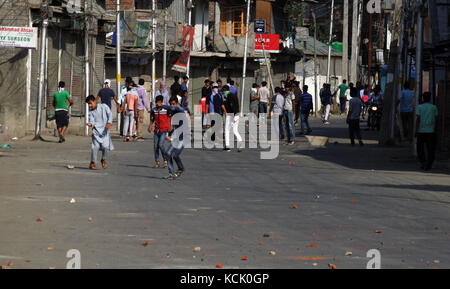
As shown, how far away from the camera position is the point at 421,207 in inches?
537

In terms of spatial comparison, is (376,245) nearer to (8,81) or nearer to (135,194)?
(135,194)

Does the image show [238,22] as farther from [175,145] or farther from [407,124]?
[175,145]

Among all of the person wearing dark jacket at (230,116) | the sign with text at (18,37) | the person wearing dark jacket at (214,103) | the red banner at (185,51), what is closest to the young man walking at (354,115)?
the person wearing dark jacket at (230,116)

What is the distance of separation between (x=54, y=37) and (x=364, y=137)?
40.6ft

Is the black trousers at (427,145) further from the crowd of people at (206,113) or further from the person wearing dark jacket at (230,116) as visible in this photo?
the person wearing dark jacket at (230,116)

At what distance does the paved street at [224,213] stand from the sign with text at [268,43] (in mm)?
37396

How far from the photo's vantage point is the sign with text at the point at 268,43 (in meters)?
58.9

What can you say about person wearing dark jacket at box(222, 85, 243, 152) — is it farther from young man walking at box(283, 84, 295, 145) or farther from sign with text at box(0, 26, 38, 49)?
sign with text at box(0, 26, 38, 49)

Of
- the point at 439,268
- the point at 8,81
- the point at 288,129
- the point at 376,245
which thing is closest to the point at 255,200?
the point at 376,245

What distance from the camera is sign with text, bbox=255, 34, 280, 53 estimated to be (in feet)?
193

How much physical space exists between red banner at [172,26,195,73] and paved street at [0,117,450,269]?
29009mm

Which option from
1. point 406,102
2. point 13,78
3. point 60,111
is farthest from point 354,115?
point 13,78

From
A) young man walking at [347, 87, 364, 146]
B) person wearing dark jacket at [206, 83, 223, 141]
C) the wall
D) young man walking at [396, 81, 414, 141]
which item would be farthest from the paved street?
young man walking at [396, 81, 414, 141]

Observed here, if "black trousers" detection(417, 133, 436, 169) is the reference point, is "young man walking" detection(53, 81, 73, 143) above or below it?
above
